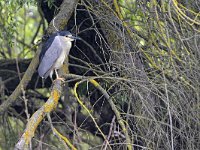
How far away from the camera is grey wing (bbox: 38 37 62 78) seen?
5562 millimetres

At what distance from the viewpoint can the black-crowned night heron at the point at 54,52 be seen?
5339 millimetres

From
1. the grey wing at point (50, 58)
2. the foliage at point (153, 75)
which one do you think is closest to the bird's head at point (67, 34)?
the grey wing at point (50, 58)

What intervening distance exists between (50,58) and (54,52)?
157 mm

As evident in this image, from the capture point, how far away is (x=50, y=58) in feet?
18.5

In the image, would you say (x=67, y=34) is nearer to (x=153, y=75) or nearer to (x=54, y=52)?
(x=54, y=52)

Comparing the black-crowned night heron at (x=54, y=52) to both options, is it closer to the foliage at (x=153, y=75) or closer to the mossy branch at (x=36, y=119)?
the foliage at (x=153, y=75)

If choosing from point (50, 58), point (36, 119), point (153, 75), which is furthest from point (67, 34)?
point (36, 119)

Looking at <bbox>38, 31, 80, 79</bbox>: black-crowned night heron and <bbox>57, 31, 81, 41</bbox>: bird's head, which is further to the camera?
<bbox>38, 31, 80, 79</bbox>: black-crowned night heron

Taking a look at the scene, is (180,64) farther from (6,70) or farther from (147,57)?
(6,70)

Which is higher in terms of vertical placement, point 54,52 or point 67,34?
point 67,34

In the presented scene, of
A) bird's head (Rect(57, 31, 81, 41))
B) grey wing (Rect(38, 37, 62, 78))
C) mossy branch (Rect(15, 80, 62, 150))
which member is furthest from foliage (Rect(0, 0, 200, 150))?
grey wing (Rect(38, 37, 62, 78))

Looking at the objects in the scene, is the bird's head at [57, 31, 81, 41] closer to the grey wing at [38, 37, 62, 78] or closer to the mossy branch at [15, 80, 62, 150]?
the grey wing at [38, 37, 62, 78]

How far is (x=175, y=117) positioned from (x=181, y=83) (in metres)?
0.27

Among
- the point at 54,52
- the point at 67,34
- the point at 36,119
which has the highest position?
the point at 67,34
